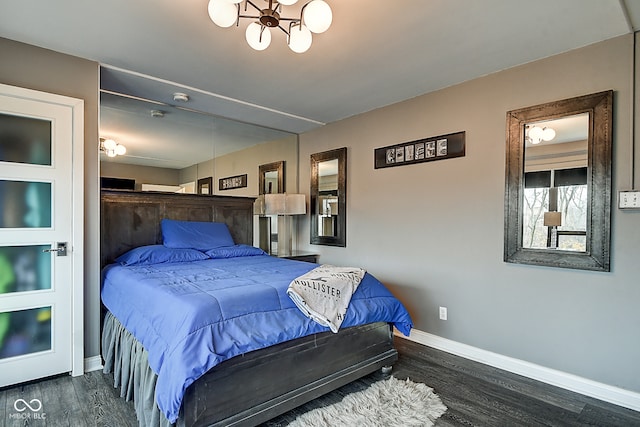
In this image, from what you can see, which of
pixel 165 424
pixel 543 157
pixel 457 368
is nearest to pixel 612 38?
pixel 543 157

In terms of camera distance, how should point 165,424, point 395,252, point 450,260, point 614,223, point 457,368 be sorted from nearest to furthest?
point 165,424 → point 614,223 → point 457,368 → point 450,260 → point 395,252

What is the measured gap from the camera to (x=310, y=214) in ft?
15.6

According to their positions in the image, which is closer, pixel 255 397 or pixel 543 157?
pixel 255 397

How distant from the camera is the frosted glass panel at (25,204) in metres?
2.48

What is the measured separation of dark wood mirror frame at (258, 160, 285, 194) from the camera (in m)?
4.69

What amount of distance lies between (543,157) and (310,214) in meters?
2.84

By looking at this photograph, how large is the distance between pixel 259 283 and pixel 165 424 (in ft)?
2.89

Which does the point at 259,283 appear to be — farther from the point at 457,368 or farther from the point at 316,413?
the point at 457,368

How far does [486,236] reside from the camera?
2.97 m

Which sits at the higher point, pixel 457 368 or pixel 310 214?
pixel 310 214

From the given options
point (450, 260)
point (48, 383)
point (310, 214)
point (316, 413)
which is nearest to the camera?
point (316, 413)

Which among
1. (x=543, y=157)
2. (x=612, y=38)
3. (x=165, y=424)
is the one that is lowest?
(x=165, y=424)

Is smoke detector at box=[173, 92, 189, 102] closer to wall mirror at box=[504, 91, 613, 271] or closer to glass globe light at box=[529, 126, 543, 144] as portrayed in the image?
wall mirror at box=[504, 91, 613, 271]

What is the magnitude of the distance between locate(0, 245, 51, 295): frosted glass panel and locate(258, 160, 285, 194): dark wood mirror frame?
2512mm
